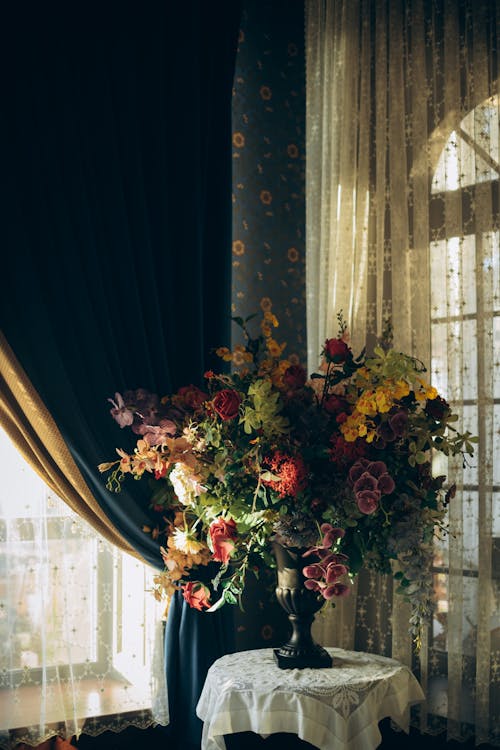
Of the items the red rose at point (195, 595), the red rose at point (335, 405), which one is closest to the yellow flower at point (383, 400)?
the red rose at point (335, 405)

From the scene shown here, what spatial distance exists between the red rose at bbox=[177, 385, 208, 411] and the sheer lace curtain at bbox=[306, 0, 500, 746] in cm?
71

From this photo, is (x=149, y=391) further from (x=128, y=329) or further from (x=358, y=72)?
(x=358, y=72)

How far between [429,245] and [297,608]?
1.38m

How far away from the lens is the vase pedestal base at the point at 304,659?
242 centimetres

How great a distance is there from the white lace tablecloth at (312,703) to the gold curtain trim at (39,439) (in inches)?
29.2

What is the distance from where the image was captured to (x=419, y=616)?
7.39 ft

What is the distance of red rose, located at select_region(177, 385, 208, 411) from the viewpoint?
271 cm

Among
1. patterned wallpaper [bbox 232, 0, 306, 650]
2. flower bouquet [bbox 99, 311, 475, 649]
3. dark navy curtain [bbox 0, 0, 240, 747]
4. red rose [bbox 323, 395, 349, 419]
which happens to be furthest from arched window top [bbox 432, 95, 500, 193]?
red rose [bbox 323, 395, 349, 419]

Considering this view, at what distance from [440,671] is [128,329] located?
160 cm

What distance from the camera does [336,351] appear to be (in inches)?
90.4

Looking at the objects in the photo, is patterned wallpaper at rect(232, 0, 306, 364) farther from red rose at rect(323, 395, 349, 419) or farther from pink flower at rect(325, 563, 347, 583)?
pink flower at rect(325, 563, 347, 583)

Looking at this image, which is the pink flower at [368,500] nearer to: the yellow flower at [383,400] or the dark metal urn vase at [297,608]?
the yellow flower at [383,400]

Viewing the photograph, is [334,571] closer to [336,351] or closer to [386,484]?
[386,484]

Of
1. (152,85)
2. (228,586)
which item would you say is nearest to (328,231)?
(152,85)
